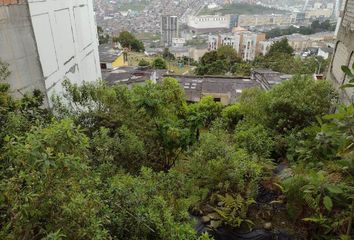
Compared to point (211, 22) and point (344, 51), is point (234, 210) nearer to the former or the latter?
point (344, 51)

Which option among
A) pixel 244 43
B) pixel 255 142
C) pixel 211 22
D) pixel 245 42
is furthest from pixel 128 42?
pixel 211 22

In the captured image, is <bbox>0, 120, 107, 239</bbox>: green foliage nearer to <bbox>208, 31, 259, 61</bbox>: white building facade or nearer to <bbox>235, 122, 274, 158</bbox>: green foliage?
<bbox>235, 122, 274, 158</bbox>: green foliage

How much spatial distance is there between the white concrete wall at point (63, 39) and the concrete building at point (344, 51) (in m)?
7.67

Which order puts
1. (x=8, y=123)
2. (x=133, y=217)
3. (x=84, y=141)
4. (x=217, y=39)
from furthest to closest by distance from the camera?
1. (x=217, y=39)
2. (x=8, y=123)
3. (x=133, y=217)
4. (x=84, y=141)

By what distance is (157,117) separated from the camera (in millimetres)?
7453

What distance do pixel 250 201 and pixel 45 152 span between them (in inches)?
166

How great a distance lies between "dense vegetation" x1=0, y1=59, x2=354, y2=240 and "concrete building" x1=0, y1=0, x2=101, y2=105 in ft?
2.27

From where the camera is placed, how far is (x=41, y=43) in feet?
23.0

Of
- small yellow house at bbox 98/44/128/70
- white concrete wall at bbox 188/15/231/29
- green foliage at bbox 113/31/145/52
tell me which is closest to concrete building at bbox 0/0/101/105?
small yellow house at bbox 98/44/128/70

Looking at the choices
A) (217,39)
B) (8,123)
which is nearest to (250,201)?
(8,123)

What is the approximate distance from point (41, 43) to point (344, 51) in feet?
27.9

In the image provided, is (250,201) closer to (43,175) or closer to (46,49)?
(43,175)

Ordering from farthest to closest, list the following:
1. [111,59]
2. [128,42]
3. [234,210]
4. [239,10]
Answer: [239,10] < [128,42] < [111,59] < [234,210]

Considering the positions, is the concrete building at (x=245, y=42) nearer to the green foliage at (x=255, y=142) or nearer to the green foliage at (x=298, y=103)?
the green foliage at (x=298, y=103)
